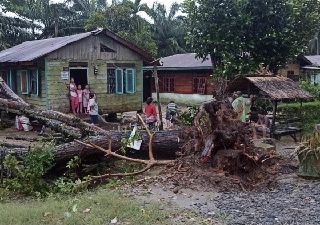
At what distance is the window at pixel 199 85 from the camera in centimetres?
2780

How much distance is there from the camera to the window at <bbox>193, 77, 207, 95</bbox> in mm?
27803

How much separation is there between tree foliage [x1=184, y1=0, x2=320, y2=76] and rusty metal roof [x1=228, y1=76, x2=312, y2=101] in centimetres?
497

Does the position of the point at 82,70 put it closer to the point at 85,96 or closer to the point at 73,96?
the point at 85,96

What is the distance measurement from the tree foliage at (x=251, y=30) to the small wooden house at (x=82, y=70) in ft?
11.0

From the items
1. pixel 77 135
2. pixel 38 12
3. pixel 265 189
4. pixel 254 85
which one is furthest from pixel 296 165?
pixel 38 12

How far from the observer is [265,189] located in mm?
8227

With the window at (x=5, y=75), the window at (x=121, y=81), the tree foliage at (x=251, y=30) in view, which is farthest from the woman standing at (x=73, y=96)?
the tree foliage at (x=251, y=30)

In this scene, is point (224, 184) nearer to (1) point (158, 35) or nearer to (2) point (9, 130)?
(2) point (9, 130)

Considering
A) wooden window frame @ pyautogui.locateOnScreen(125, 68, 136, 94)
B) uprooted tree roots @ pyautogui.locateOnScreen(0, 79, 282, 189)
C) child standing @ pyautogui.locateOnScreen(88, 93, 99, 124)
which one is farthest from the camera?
wooden window frame @ pyautogui.locateOnScreen(125, 68, 136, 94)

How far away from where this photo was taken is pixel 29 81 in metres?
18.0

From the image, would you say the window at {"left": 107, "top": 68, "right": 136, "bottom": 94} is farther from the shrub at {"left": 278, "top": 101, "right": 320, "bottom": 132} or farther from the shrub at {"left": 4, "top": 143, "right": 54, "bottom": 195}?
the shrub at {"left": 4, "top": 143, "right": 54, "bottom": 195}

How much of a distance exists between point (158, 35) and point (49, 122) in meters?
31.8

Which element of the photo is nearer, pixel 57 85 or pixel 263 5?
pixel 57 85

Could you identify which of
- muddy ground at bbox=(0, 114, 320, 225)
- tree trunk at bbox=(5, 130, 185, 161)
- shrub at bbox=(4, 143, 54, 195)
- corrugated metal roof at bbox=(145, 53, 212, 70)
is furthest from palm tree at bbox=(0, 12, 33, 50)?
muddy ground at bbox=(0, 114, 320, 225)
